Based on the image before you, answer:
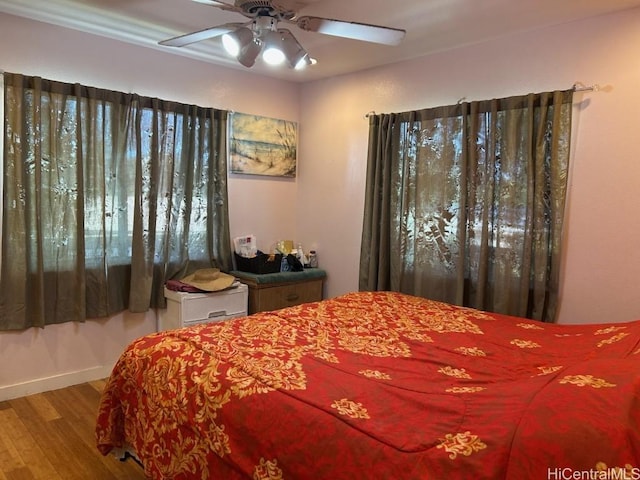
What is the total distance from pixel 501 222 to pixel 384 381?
181 centimetres

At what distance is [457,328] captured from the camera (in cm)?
229

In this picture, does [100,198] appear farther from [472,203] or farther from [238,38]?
[472,203]

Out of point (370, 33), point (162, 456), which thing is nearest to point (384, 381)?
point (162, 456)

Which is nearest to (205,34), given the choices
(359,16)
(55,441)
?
(359,16)

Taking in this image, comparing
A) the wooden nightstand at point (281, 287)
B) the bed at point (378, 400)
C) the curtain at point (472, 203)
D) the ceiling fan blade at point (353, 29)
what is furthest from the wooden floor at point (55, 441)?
the ceiling fan blade at point (353, 29)

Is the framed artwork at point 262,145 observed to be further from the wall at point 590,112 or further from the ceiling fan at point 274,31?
the ceiling fan at point 274,31

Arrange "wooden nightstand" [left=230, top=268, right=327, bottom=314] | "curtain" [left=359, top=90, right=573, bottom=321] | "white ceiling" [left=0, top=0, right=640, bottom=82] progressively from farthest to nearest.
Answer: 1. "wooden nightstand" [left=230, top=268, right=327, bottom=314]
2. "curtain" [left=359, top=90, right=573, bottom=321]
3. "white ceiling" [left=0, top=0, right=640, bottom=82]

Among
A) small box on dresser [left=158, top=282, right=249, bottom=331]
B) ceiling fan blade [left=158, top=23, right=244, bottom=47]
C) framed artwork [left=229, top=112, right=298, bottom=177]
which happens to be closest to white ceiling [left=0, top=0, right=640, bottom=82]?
ceiling fan blade [left=158, top=23, right=244, bottom=47]

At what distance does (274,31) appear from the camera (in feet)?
7.14

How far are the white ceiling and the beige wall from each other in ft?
0.39

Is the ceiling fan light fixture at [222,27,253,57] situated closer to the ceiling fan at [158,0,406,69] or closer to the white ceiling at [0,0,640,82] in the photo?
the ceiling fan at [158,0,406,69]

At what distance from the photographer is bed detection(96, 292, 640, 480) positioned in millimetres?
1095

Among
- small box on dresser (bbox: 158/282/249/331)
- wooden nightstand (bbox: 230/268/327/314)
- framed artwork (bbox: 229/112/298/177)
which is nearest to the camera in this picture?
small box on dresser (bbox: 158/282/249/331)

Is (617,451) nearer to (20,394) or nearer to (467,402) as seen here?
(467,402)
